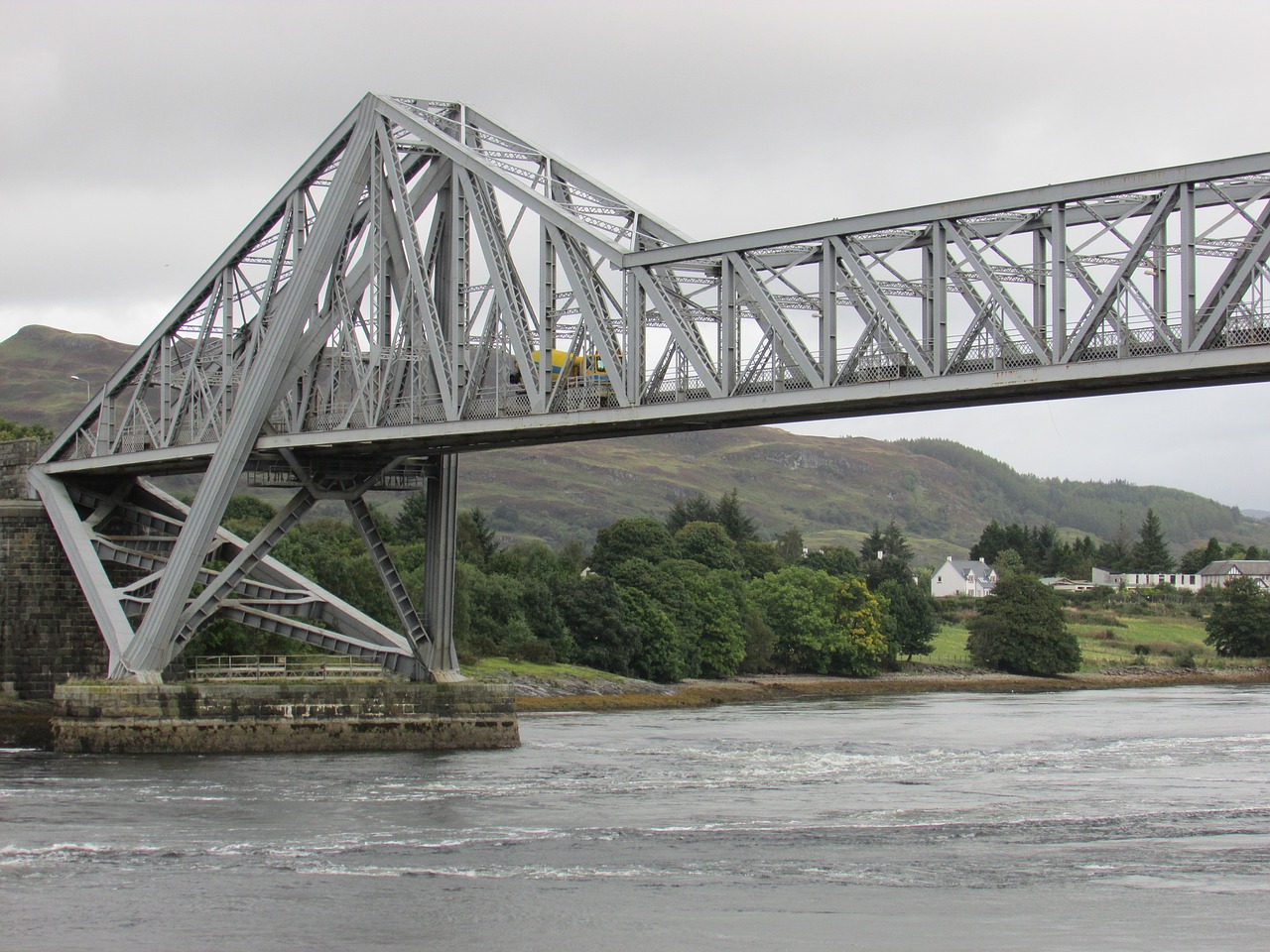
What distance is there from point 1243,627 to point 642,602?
6740 centimetres

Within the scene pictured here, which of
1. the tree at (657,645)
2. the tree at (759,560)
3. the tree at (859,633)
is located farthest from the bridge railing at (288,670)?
the tree at (759,560)

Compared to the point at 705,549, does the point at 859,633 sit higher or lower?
lower

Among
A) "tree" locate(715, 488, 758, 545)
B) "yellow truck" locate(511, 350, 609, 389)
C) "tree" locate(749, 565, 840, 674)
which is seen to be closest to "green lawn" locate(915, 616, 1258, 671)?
"tree" locate(749, 565, 840, 674)

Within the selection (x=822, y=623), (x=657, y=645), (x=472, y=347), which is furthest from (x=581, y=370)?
(x=822, y=623)

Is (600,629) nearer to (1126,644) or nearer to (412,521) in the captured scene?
(412,521)

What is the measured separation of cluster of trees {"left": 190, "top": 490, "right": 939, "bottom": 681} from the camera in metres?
97.4

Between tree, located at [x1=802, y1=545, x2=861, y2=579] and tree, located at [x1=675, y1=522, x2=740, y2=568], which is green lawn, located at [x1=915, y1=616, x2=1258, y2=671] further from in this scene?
tree, located at [x1=675, y1=522, x2=740, y2=568]

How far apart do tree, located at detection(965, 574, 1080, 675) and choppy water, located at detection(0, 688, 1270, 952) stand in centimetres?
7739

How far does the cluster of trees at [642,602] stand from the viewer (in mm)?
97375

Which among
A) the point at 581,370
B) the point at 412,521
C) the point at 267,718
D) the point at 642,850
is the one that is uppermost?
the point at 412,521

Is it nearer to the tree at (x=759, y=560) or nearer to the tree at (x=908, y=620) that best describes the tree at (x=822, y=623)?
the tree at (x=908, y=620)

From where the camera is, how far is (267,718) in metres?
53.6

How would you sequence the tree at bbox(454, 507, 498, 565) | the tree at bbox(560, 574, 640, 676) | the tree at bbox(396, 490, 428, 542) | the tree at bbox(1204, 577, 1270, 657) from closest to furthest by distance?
the tree at bbox(560, 574, 640, 676) < the tree at bbox(454, 507, 498, 565) < the tree at bbox(396, 490, 428, 542) < the tree at bbox(1204, 577, 1270, 657)

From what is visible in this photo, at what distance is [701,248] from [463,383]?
10291 millimetres
